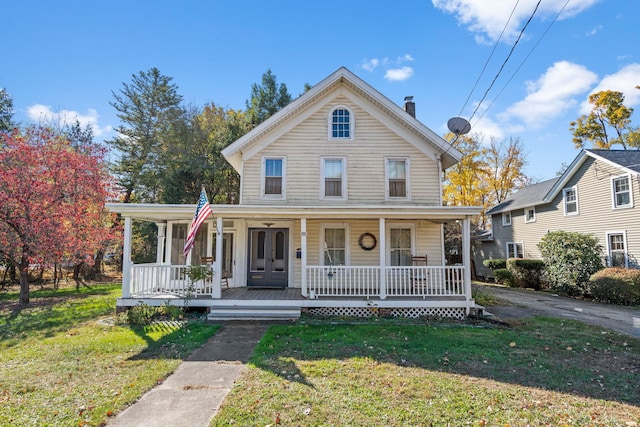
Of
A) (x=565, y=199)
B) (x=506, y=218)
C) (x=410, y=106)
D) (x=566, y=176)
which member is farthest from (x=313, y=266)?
(x=506, y=218)

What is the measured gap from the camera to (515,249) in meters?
21.2

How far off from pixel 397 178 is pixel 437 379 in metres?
7.92

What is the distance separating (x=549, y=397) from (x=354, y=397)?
8.73 ft

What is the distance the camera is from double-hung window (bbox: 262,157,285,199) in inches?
456

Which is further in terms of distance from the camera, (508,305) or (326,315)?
(508,305)

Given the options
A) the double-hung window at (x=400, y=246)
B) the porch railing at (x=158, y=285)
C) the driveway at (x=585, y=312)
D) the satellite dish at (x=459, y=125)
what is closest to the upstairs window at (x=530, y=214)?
the driveway at (x=585, y=312)

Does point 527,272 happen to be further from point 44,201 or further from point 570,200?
point 44,201

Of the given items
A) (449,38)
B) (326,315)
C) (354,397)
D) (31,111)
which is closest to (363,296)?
(326,315)

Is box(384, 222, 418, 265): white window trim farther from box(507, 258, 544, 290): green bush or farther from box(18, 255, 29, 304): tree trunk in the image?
box(18, 255, 29, 304): tree trunk

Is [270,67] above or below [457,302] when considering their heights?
above

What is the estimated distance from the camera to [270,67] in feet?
88.4

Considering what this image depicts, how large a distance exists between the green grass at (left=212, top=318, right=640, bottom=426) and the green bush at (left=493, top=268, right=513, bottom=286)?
12.4 metres

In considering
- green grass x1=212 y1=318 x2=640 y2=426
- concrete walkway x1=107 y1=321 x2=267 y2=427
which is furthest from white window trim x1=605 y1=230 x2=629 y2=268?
concrete walkway x1=107 y1=321 x2=267 y2=427

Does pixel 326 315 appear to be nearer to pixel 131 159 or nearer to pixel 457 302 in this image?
pixel 457 302
